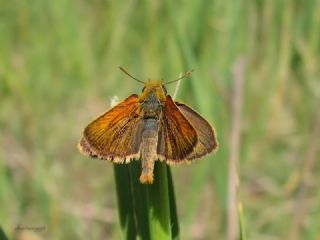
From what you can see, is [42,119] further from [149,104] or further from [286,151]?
[149,104]

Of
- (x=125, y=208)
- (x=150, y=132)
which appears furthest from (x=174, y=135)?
(x=125, y=208)

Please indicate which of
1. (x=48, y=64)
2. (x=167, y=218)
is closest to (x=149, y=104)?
(x=167, y=218)

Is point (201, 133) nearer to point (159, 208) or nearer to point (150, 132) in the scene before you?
point (150, 132)

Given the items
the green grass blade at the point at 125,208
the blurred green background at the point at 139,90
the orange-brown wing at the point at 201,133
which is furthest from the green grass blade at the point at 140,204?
the blurred green background at the point at 139,90

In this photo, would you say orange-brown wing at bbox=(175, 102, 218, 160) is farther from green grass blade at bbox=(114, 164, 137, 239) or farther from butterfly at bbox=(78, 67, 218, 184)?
green grass blade at bbox=(114, 164, 137, 239)

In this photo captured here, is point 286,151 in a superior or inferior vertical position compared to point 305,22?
inferior

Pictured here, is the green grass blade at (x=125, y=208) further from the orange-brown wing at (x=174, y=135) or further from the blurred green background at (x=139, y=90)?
the blurred green background at (x=139, y=90)
